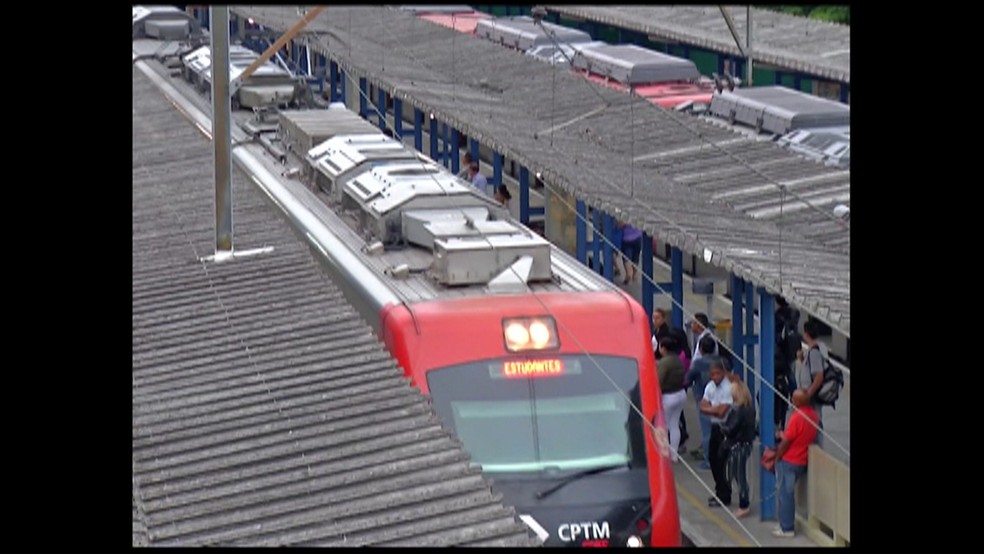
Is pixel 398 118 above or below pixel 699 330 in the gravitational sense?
above

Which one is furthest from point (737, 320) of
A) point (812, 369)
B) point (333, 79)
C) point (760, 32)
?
point (760, 32)

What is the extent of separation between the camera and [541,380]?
43.7ft

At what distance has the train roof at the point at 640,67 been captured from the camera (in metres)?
31.8

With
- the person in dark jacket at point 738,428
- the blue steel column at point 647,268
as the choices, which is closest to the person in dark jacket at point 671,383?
the person in dark jacket at point 738,428

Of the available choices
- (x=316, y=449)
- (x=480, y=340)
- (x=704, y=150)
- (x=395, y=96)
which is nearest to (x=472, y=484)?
(x=316, y=449)

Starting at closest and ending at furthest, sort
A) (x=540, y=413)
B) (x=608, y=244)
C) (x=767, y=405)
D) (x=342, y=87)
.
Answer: (x=540, y=413) → (x=767, y=405) → (x=608, y=244) → (x=342, y=87)

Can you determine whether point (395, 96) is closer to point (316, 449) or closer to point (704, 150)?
point (704, 150)

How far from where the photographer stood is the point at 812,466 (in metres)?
16.4

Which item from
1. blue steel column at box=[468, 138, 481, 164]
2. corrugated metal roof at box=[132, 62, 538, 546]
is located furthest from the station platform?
blue steel column at box=[468, 138, 481, 164]

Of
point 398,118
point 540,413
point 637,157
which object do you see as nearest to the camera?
point 540,413

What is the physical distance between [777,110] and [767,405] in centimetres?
988

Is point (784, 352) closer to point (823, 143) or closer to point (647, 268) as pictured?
point (647, 268)
